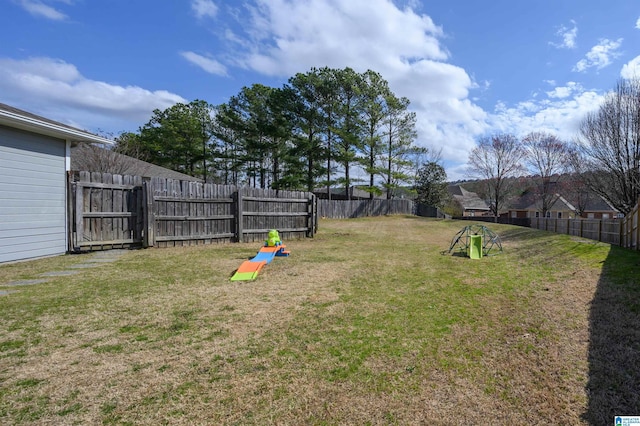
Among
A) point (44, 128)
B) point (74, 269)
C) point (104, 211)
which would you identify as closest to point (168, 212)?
point (104, 211)

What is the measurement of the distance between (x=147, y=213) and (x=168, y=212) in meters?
0.59

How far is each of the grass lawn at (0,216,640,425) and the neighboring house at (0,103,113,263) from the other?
1.22m

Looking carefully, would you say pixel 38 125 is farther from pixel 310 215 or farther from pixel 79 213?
pixel 310 215

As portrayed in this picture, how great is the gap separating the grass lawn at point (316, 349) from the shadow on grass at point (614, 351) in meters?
0.02

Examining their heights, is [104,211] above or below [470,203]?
below

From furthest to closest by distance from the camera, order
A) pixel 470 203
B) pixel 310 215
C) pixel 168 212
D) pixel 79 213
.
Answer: pixel 470 203 < pixel 310 215 < pixel 168 212 < pixel 79 213

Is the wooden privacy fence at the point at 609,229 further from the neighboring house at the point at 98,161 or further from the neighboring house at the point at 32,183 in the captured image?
the neighboring house at the point at 98,161

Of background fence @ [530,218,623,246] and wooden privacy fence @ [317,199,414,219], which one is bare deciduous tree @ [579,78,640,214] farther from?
wooden privacy fence @ [317,199,414,219]

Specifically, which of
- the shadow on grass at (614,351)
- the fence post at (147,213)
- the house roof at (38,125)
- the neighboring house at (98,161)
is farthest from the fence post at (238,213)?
the neighboring house at (98,161)

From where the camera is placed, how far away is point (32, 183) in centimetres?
723

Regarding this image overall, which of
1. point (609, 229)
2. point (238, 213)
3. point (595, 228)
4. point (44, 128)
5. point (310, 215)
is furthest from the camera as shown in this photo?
point (595, 228)

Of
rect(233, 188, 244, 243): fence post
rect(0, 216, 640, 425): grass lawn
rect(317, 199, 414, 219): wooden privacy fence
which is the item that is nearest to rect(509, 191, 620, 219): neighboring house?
rect(317, 199, 414, 219): wooden privacy fence

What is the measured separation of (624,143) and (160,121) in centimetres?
3693

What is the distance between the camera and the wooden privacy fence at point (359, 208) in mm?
27375
